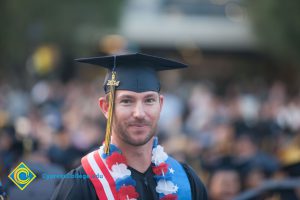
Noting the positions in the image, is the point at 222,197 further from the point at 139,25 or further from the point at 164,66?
the point at 139,25

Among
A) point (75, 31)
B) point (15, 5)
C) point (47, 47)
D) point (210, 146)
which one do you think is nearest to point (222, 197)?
point (210, 146)

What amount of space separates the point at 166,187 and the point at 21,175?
851 millimetres

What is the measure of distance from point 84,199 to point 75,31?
26.6 m

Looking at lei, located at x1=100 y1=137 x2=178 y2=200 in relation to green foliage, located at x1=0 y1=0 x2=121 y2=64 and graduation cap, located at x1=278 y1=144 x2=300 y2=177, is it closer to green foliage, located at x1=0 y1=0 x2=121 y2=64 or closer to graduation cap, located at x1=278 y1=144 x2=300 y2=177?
graduation cap, located at x1=278 y1=144 x2=300 y2=177

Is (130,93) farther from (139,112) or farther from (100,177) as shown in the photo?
(100,177)

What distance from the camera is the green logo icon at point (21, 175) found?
4918 millimetres

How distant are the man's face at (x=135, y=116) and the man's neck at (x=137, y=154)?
2.1 inches

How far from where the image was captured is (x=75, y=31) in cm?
3120

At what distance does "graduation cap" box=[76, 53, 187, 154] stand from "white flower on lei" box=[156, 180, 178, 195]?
1.25 feet

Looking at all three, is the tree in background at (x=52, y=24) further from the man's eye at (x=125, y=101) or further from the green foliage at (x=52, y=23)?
the man's eye at (x=125, y=101)

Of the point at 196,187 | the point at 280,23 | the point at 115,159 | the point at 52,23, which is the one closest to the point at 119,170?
the point at 115,159

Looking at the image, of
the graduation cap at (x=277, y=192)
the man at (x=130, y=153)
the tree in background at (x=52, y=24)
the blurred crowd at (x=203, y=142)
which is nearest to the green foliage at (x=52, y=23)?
the tree in background at (x=52, y=24)

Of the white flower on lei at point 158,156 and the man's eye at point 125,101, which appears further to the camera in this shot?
the white flower on lei at point 158,156

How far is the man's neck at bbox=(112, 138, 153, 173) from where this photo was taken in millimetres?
5055
